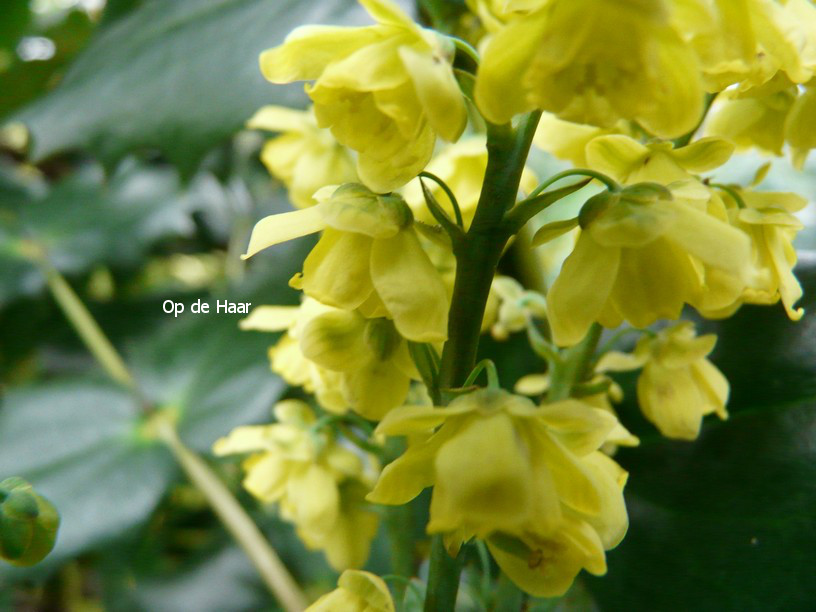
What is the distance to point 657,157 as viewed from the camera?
1.46ft

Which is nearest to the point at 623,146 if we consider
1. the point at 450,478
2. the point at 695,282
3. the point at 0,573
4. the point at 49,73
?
the point at 695,282

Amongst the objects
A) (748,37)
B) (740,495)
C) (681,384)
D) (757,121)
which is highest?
(748,37)

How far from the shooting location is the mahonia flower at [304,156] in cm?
72

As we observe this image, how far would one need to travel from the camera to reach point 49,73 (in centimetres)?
134

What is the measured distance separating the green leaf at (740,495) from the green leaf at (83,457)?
516mm

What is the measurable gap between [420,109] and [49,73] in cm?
120

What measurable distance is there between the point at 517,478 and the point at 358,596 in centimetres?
17

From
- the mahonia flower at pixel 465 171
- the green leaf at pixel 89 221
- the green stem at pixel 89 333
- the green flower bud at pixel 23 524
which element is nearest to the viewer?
the green flower bud at pixel 23 524

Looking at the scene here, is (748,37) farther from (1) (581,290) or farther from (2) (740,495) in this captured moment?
(2) (740,495)

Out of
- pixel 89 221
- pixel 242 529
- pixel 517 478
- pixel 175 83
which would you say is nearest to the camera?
pixel 517 478

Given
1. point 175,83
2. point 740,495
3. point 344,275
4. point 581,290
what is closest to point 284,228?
point 344,275

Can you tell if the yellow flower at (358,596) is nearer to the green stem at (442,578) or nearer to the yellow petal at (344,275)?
the green stem at (442,578)

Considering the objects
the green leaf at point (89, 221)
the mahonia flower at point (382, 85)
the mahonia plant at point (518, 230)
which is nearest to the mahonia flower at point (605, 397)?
A: the mahonia plant at point (518, 230)

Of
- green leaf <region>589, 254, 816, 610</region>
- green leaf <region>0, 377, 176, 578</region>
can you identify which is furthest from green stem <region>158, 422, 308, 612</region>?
green leaf <region>589, 254, 816, 610</region>
